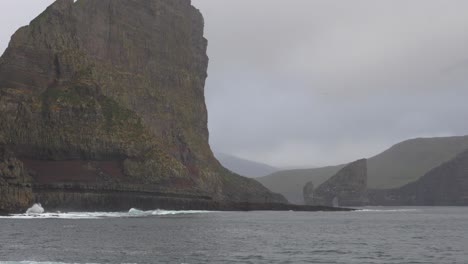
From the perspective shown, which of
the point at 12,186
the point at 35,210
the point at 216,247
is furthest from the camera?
the point at 35,210

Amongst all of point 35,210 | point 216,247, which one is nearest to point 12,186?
point 35,210

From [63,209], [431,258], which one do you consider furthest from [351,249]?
[63,209]

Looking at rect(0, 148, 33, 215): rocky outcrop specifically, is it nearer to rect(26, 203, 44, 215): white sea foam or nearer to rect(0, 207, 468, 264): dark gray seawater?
rect(26, 203, 44, 215): white sea foam

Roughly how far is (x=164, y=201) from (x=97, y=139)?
92.4 ft

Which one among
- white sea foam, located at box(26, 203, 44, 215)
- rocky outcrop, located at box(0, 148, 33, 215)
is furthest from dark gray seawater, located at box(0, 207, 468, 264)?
white sea foam, located at box(26, 203, 44, 215)

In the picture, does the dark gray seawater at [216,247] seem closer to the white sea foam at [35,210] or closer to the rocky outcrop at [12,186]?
the rocky outcrop at [12,186]

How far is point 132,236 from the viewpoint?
86875 millimetres

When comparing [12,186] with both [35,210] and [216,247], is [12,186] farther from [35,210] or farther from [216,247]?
[216,247]

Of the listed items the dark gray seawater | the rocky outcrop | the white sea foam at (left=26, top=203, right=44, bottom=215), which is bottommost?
the dark gray seawater

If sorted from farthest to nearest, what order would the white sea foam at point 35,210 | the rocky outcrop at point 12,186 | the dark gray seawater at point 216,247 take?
1. the white sea foam at point 35,210
2. the rocky outcrop at point 12,186
3. the dark gray seawater at point 216,247

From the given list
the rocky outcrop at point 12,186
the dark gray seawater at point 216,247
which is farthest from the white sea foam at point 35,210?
the dark gray seawater at point 216,247

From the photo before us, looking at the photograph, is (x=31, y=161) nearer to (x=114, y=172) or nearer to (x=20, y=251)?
(x=114, y=172)

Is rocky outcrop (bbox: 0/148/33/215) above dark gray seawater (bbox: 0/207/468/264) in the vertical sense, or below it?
above

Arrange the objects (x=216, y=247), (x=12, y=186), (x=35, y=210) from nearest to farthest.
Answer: (x=216, y=247)
(x=12, y=186)
(x=35, y=210)
